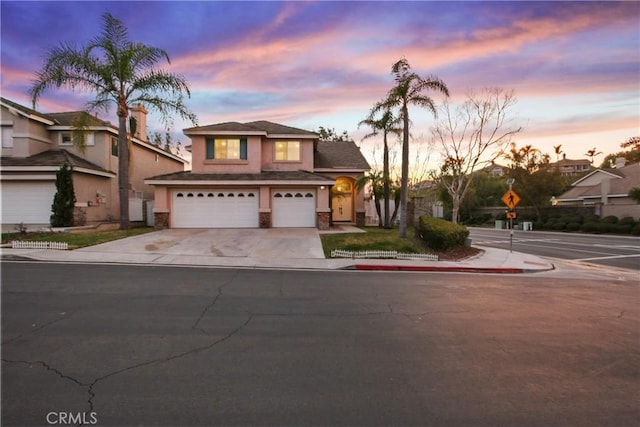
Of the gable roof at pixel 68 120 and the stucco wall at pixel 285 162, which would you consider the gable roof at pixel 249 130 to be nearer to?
the stucco wall at pixel 285 162

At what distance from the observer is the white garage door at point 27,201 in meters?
20.1

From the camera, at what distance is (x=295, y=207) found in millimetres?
22625

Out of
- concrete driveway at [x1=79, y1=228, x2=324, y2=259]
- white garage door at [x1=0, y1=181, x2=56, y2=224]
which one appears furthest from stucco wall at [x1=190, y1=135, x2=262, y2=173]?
white garage door at [x1=0, y1=181, x2=56, y2=224]

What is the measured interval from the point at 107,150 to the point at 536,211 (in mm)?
44538

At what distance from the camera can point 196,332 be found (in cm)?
547

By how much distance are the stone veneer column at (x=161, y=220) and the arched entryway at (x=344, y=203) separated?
11.6 m

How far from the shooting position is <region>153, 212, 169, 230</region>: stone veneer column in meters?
21.4

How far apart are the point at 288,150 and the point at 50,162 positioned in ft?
46.5

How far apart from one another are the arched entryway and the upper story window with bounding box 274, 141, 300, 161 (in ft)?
13.6

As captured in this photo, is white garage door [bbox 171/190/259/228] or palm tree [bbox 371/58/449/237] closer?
palm tree [bbox 371/58/449/237]

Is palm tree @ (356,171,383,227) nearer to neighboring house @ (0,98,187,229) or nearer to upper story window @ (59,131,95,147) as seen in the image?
neighboring house @ (0,98,187,229)

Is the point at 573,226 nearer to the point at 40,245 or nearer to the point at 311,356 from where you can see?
the point at 311,356

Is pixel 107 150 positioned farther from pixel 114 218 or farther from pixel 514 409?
pixel 514 409

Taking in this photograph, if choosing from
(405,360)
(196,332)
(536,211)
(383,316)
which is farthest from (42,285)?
(536,211)
